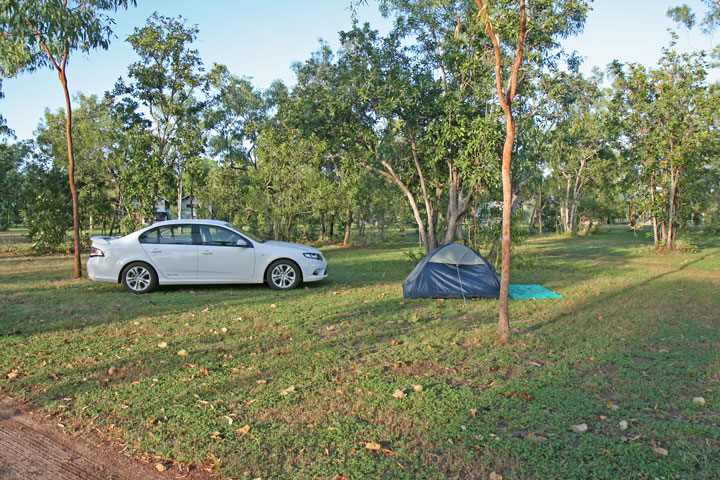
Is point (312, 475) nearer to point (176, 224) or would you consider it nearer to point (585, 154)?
point (176, 224)

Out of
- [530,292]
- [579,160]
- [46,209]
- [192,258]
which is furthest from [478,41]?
[579,160]

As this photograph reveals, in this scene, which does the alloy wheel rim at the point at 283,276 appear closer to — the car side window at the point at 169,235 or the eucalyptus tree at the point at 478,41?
the car side window at the point at 169,235

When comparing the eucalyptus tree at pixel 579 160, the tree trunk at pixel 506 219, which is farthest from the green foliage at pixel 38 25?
the eucalyptus tree at pixel 579 160

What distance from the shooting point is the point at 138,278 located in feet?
31.0

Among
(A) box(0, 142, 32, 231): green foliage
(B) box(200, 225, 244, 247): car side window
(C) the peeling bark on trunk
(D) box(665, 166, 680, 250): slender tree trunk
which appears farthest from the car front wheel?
(A) box(0, 142, 32, 231): green foliage

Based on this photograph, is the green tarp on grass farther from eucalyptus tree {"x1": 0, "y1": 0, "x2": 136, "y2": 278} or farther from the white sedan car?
eucalyptus tree {"x1": 0, "y1": 0, "x2": 136, "y2": 278}

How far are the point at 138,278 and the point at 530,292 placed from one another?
7.40 meters

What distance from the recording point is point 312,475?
3039 millimetres

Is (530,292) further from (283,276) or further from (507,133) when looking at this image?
(283,276)

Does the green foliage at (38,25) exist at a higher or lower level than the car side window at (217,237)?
higher

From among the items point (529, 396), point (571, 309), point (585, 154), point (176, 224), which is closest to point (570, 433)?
point (529, 396)

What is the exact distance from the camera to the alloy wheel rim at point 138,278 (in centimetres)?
943

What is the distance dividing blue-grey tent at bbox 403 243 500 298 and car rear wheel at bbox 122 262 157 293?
4.80 meters

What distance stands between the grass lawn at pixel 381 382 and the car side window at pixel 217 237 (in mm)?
1366
